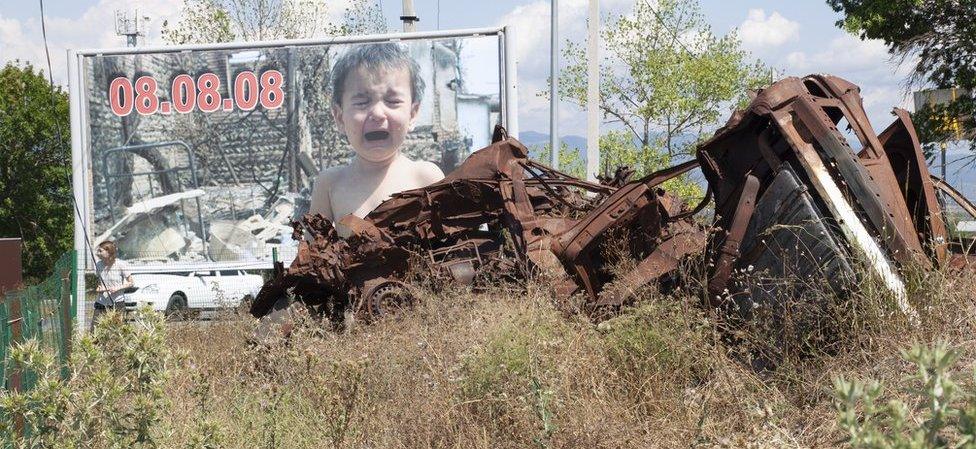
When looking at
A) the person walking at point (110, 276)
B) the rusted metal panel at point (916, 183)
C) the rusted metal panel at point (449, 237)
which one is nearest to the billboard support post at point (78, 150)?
the person walking at point (110, 276)

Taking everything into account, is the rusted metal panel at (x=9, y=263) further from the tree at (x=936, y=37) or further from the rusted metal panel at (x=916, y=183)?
the tree at (x=936, y=37)

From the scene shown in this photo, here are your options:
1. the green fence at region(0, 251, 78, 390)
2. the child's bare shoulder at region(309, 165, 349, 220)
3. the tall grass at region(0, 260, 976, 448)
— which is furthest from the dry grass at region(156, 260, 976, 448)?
the child's bare shoulder at region(309, 165, 349, 220)

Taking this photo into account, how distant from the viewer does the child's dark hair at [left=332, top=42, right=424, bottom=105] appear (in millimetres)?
14008

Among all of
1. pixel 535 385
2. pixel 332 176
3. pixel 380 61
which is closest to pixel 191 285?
pixel 332 176

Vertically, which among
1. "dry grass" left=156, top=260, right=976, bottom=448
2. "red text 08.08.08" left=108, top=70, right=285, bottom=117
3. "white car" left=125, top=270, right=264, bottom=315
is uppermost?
"red text 08.08.08" left=108, top=70, right=285, bottom=117

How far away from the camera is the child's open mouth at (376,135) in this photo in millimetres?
13977

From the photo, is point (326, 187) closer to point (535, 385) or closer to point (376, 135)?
point (376, 135)

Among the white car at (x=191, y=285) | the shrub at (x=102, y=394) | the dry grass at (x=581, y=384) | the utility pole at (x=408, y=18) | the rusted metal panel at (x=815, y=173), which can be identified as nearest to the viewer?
the shrub at (x=102, y=394)

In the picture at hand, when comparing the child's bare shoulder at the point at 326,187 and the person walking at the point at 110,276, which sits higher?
the child's bare shoulder at the point at 326,187

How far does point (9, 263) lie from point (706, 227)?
6096 mm

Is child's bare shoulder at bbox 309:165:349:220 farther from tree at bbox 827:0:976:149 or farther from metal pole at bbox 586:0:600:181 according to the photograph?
tree at bbox 827:0:976:149

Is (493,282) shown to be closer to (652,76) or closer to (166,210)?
(166,210)

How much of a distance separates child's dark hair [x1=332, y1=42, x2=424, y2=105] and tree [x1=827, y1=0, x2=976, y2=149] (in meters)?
10.6

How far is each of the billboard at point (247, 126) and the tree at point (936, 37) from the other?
10.3 metres
